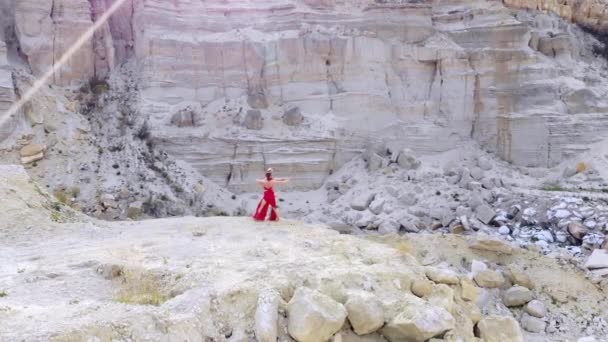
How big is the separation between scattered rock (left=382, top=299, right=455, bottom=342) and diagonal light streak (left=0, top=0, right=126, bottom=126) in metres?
13.3

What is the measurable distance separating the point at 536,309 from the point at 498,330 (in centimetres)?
292

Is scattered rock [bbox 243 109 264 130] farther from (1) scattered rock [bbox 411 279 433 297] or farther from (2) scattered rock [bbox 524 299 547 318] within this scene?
(1) scattered rock [bbox 411 279 433 297]

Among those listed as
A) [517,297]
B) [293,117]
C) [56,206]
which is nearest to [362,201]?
[293,117]

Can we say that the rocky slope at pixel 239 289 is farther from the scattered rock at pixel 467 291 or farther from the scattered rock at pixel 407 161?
the scattered rock at pixel 407 161

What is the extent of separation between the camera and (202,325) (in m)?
5.02

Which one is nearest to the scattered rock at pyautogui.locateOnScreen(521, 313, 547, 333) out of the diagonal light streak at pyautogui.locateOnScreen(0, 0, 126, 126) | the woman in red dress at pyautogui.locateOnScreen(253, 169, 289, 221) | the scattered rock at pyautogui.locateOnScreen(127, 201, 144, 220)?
the woman in red dress at pyautogui.locateOnScreen(253, 169, 289, 221)

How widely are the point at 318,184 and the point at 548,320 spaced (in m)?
9.73

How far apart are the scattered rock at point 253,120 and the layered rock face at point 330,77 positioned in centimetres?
3

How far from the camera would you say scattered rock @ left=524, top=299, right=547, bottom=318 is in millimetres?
9156

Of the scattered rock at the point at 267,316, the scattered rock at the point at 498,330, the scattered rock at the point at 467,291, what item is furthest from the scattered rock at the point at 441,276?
the scattered rock at the point at 267,316

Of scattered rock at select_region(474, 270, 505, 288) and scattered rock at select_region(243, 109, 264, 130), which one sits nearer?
scattered rock at select_region(474, 270, 505, 288)

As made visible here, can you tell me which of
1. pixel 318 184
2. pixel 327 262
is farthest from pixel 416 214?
pixel 327 262

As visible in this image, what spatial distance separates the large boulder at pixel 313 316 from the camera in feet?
17.1

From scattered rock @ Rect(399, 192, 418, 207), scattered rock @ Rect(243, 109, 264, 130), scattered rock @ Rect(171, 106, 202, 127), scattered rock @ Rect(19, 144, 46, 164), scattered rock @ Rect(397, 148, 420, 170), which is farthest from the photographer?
scattered rock @ Rect(243, 109, 264, 130)
